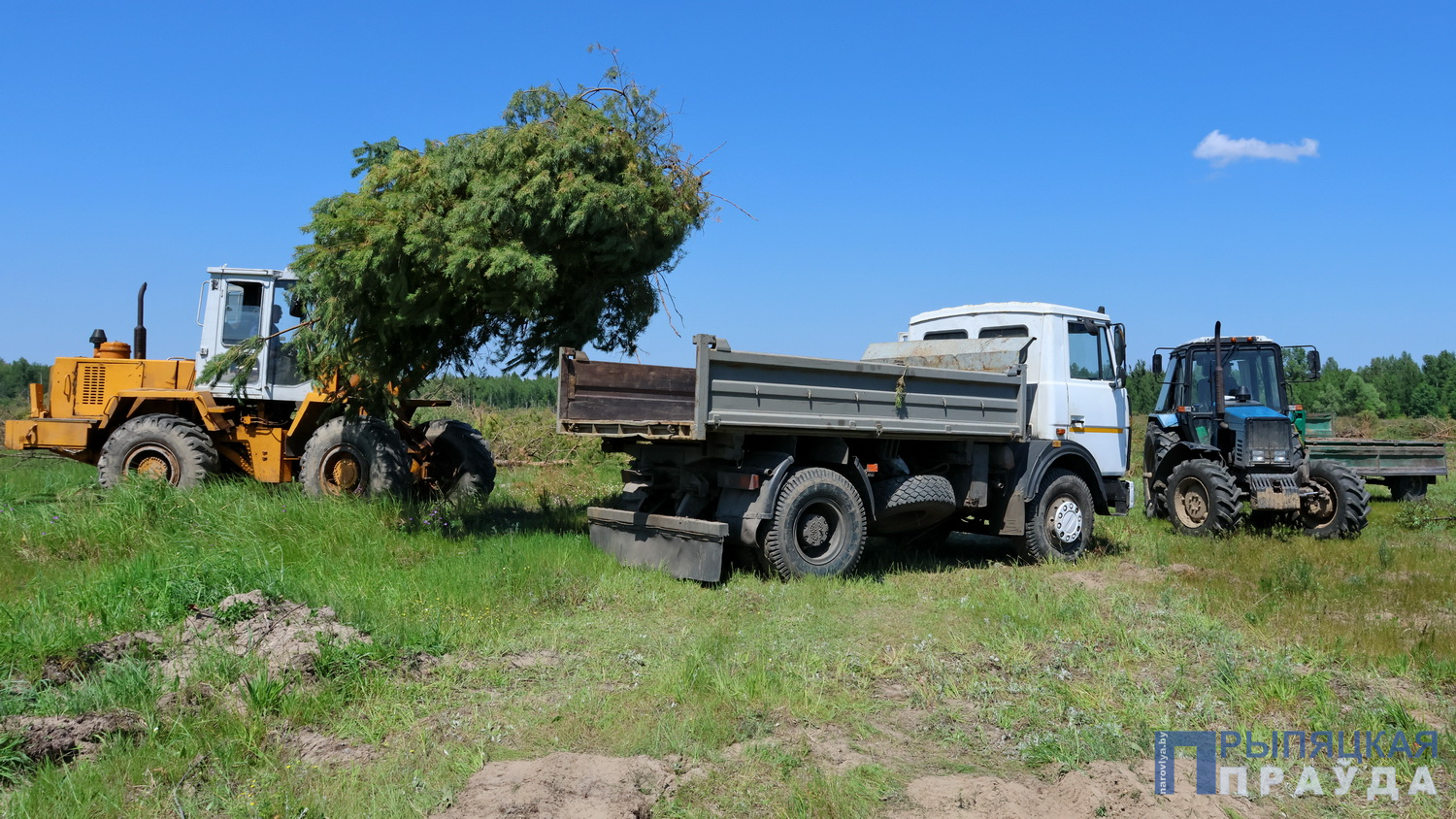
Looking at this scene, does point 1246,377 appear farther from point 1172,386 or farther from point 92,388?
point 92,388

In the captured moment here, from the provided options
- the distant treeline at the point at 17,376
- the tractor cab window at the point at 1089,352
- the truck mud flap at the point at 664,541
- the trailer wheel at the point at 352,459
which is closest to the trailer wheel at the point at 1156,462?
the tractor cab window at the point at 1089,352

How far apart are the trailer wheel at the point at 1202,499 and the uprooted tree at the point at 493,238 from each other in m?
6.92

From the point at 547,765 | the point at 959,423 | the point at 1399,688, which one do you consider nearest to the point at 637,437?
the point at 959,423

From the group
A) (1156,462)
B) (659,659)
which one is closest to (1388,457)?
(1156,462)

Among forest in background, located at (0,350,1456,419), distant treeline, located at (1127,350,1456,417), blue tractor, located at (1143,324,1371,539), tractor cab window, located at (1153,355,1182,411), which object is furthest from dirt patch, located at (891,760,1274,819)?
distant treeline, located at (1127,350,1456,417)

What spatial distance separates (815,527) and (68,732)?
5511 millimetres

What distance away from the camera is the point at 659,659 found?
592cm

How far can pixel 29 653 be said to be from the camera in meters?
5.30

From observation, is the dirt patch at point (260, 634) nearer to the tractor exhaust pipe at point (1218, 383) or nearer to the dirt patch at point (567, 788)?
the dirt patch at point (567, 788)

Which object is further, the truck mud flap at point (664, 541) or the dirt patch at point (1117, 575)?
the dirt patch at point (1117, 575)

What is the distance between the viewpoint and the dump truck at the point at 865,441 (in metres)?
8.20

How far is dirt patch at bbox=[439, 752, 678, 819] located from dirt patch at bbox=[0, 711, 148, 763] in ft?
5.66

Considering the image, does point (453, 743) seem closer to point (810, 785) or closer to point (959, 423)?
point (810, 785)

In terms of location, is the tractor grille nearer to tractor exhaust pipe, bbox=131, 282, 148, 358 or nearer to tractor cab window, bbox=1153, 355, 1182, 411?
tractor exhaust pipe, bbox=131, 282, 148, 358
